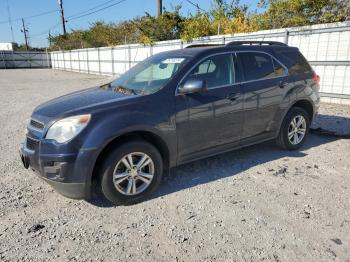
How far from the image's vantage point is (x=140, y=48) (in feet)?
63.1

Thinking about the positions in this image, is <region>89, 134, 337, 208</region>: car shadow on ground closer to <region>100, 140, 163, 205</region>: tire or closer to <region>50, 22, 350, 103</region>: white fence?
<region>100, 140, 163, 205</region>: tire

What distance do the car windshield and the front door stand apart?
0.91 ft

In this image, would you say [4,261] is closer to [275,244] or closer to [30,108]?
[275,244]

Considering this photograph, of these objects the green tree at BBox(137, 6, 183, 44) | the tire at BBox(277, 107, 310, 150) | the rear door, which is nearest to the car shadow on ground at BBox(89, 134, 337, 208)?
the tire at BBox(277, 107, 310, 150)

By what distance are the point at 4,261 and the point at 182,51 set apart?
335 centimetres

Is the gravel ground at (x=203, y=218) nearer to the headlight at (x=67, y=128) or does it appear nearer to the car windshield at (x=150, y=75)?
the headlight at (x=67, y=128)

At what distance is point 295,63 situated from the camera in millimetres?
5250

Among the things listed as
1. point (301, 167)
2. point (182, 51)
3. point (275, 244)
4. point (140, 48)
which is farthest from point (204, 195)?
point (140, 48)

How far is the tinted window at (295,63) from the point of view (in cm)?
514

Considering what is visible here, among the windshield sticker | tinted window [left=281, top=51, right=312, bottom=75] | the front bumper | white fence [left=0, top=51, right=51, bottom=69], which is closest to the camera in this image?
the front bumper

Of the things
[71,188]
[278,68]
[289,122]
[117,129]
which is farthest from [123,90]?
[289,122]

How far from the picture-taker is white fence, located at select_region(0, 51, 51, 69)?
42438 mm

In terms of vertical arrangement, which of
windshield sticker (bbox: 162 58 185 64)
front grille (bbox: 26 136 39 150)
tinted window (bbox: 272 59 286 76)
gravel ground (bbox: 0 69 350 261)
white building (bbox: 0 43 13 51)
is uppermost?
white building (bbox: 0 43 13 51)

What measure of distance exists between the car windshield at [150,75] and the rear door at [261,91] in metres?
1.03
